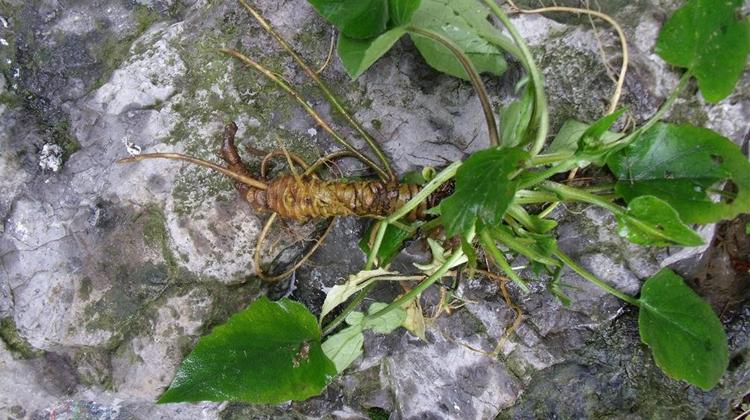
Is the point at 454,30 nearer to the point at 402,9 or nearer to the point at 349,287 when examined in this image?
the point at 402,9

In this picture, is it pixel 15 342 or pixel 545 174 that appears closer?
pixel 545 174

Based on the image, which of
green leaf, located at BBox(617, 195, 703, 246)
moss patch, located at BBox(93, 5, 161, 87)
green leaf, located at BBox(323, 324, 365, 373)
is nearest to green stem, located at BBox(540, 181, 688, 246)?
green leaf, located at BBox(617, 195, 703, 246)

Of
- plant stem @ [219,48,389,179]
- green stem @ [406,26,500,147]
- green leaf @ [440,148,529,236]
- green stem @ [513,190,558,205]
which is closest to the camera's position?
green leaf @ [440,148,529,236]

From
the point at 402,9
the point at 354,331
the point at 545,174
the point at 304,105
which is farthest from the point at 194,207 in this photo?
the point at 545,174

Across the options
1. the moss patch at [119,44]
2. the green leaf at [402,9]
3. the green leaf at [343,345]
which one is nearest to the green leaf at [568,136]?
the green leaf at [402,9]

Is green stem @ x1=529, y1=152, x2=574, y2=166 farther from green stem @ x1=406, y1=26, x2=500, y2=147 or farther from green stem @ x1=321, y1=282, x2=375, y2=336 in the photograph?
green stem @ x1=321, y1=282, x2=375, y2=336

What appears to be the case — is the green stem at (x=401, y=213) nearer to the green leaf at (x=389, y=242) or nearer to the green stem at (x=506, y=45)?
the green leaf at (x=389, y=242)

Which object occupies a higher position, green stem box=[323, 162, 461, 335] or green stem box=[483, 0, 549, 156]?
green stem box=[483, 0, 549, 156]
